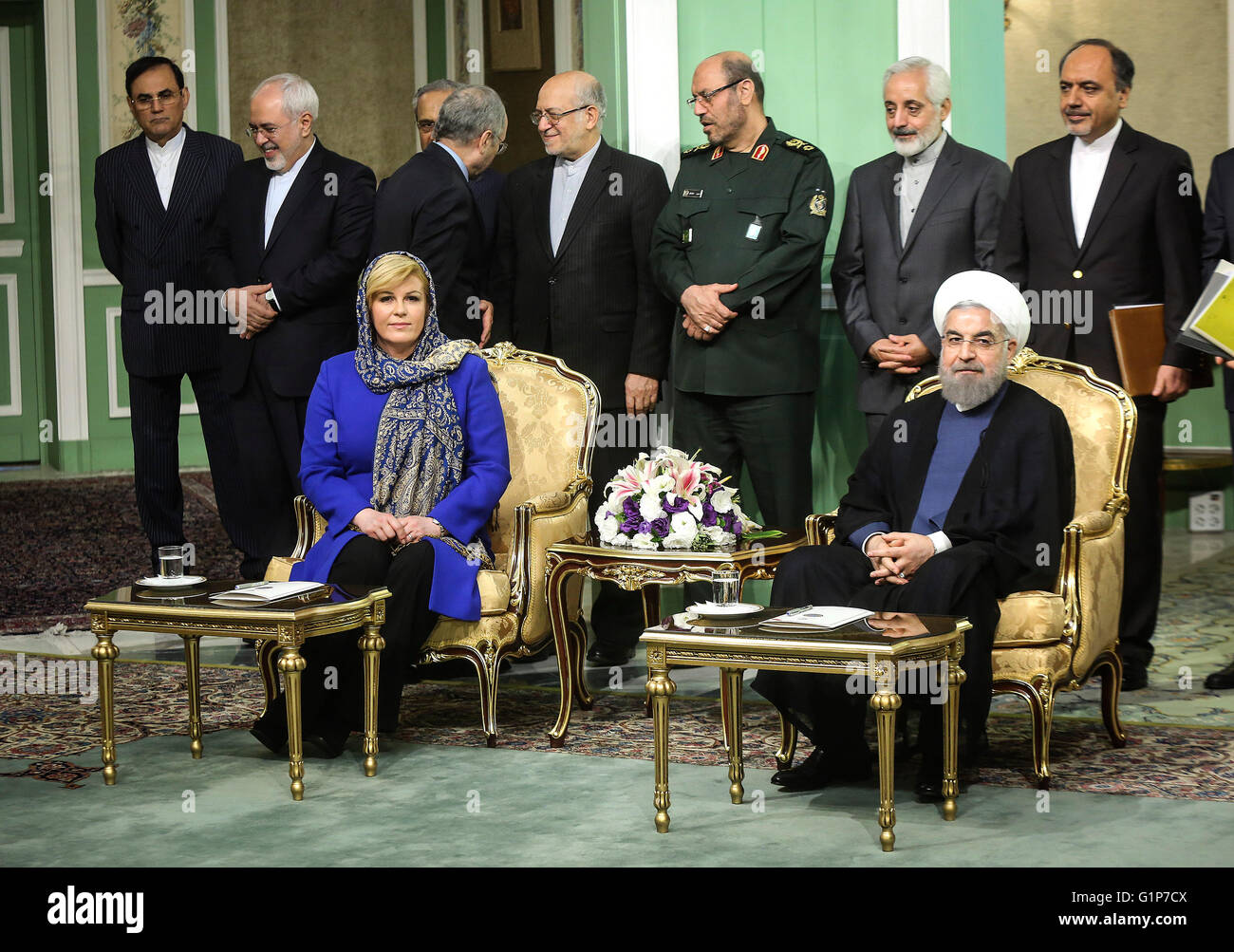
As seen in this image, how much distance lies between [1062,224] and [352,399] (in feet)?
7.85

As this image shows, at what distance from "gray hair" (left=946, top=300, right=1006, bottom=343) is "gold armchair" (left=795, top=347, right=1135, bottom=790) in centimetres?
48

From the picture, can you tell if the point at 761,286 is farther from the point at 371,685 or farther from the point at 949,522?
the point at 371,685

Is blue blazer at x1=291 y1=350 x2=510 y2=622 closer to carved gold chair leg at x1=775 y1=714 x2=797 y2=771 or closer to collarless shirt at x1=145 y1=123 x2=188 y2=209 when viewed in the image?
carved gold chair leg at x1=775 y1=714 x2=797 y2=771

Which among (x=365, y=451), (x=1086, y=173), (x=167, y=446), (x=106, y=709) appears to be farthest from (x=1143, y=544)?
(x=167, y=446)

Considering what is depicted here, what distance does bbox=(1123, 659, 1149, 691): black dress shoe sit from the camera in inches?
206

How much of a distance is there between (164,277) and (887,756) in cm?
399

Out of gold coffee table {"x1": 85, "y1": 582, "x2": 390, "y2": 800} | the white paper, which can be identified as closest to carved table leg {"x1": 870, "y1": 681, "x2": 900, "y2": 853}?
gold coffee table {"x1": 85, "y1": 582, "x2": 390, "y2": 800}

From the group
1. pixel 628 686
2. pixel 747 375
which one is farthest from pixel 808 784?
pixel 747 375

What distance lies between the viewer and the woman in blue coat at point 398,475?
4559 mm

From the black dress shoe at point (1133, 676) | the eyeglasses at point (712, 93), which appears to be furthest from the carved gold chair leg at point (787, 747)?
the eyeglasses at point (712, 93)

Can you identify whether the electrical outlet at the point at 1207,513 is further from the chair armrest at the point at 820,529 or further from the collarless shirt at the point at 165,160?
the collarless shirt at the point at 165,160

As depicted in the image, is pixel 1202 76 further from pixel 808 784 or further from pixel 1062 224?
pixel 808 784

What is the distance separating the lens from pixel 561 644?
484 cm

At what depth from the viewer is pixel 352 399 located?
4926 millimetres
